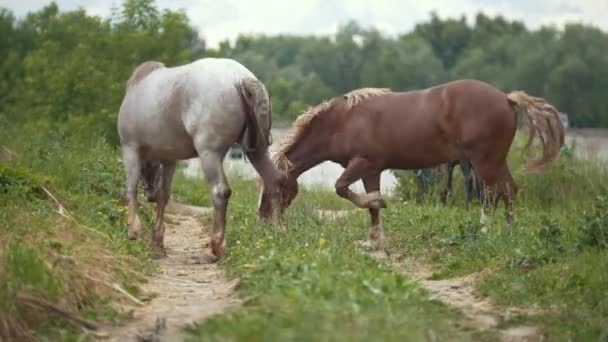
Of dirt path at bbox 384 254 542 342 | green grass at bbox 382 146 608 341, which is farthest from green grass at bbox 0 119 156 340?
green grass at bbox 382 146 608 341

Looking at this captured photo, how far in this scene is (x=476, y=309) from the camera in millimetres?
8219

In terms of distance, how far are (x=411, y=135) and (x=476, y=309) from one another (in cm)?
428

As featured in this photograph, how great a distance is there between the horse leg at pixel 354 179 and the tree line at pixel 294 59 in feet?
5.66

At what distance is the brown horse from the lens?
39.5ft

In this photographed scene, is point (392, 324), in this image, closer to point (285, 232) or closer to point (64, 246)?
point (64, 246)

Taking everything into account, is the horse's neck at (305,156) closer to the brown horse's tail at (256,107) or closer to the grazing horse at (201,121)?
the grazing horse at (201,121)

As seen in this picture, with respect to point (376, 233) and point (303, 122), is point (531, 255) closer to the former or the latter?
point (376, 233)

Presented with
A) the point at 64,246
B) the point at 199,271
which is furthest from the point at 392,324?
the point at 199,271

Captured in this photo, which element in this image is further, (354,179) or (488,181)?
(488,181)

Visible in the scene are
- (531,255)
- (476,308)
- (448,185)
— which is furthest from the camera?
(448,185)

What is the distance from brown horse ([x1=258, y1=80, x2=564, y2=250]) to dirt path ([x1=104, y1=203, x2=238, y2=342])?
145 cm

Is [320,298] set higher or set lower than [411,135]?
lower

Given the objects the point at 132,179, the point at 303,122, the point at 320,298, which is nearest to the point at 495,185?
the point at 303,122

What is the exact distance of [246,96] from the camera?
1041 cm
